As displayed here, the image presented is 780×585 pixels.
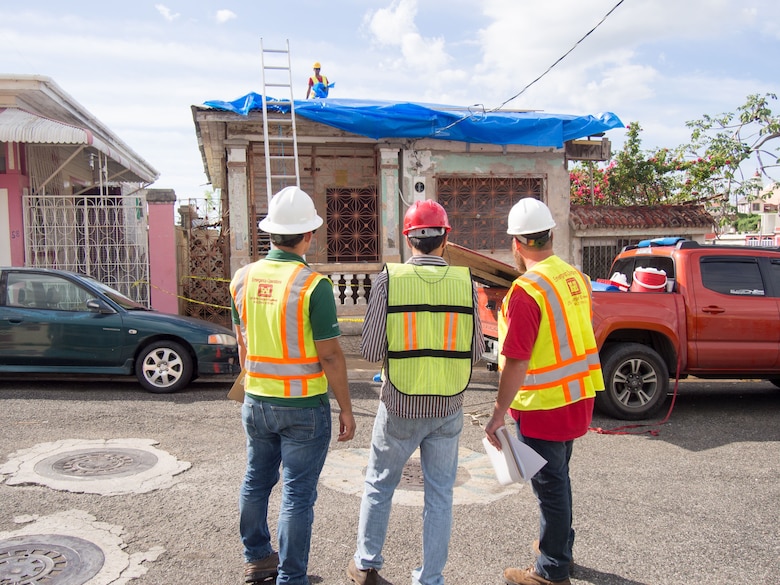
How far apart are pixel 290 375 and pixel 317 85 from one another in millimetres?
10347

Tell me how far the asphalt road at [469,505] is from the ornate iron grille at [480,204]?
20.1ft

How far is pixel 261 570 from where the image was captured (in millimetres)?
3311

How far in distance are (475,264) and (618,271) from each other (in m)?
2.80

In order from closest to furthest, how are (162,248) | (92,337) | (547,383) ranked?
(547,383) → (92,337) → (162,248)

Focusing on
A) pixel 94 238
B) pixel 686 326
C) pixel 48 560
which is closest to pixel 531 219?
pixel 48 560

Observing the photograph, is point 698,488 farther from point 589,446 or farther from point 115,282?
point 115,282

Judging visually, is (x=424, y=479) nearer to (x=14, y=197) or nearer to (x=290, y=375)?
(x=290, y=375)

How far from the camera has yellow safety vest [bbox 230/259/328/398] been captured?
10.0ft

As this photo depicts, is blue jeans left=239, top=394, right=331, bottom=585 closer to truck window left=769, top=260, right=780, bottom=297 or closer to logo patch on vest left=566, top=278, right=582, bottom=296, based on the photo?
logo patch on vest left=566, top=278, right=582, bottom=296

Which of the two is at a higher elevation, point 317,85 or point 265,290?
point 317,85

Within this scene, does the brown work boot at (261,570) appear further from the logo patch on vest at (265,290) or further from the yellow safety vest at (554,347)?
the yellow safety vest at (554,347)

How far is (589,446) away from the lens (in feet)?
19.5

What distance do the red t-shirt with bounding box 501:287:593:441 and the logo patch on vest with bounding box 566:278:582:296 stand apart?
0.80 feet

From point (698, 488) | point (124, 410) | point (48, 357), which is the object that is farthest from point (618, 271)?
point (48, 357)
